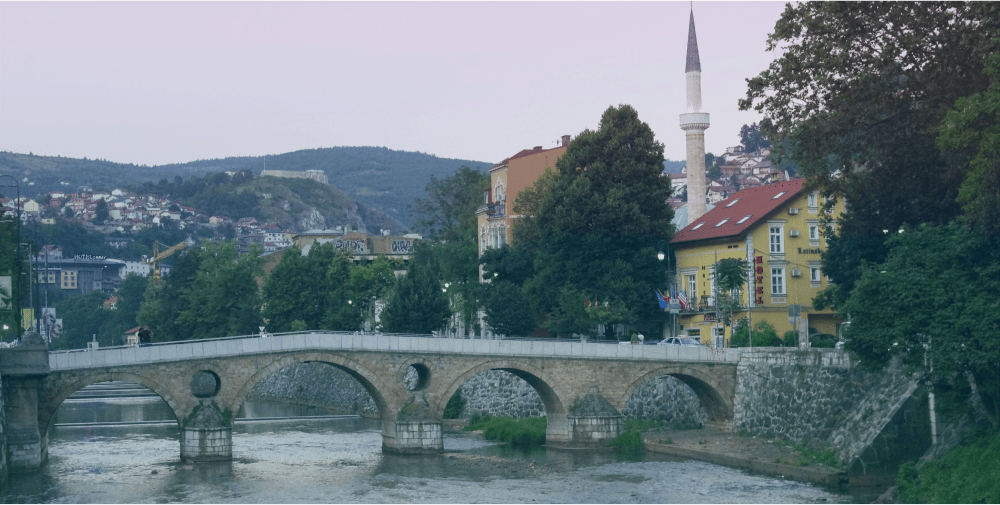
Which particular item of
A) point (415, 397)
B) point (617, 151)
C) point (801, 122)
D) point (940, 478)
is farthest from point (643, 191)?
point (940, 478)

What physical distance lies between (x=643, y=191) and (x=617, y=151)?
8.38ft

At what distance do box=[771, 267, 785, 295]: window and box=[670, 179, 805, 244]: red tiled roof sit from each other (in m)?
A: 2.92

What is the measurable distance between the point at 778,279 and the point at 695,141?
1232 cm

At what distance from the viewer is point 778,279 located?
61031mm

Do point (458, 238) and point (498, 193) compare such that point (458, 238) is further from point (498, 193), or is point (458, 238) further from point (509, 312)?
point (509, 312)

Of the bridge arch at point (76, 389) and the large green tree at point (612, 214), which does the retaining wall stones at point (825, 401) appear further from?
the bridge arch at point (76, 389)

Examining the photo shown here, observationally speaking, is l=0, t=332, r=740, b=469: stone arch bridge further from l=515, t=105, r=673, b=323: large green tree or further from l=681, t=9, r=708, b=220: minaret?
l=681, t=9, r=708, b=220: minaret

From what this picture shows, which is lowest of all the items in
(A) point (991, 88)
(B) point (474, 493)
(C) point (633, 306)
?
(B) point (474, 493)

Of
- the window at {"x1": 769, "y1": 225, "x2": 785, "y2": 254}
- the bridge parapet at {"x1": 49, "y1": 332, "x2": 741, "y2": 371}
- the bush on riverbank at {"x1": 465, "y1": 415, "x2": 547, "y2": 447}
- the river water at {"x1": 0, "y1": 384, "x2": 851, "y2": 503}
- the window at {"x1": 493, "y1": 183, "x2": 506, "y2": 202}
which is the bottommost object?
the river water at {"x1": 0, "y1": 384, "x2": 851, "y2": 503}

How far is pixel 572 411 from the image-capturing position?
50.2 metres

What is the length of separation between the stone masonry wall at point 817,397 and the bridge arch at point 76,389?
915 inches

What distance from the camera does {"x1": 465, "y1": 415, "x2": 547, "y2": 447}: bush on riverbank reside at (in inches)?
2057

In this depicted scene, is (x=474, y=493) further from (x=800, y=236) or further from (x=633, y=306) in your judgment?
(x=800, y=236)

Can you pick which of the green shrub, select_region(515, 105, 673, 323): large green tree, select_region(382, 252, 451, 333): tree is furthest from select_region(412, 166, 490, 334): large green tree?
select_region(515, 105, 673, 323): large green tree
